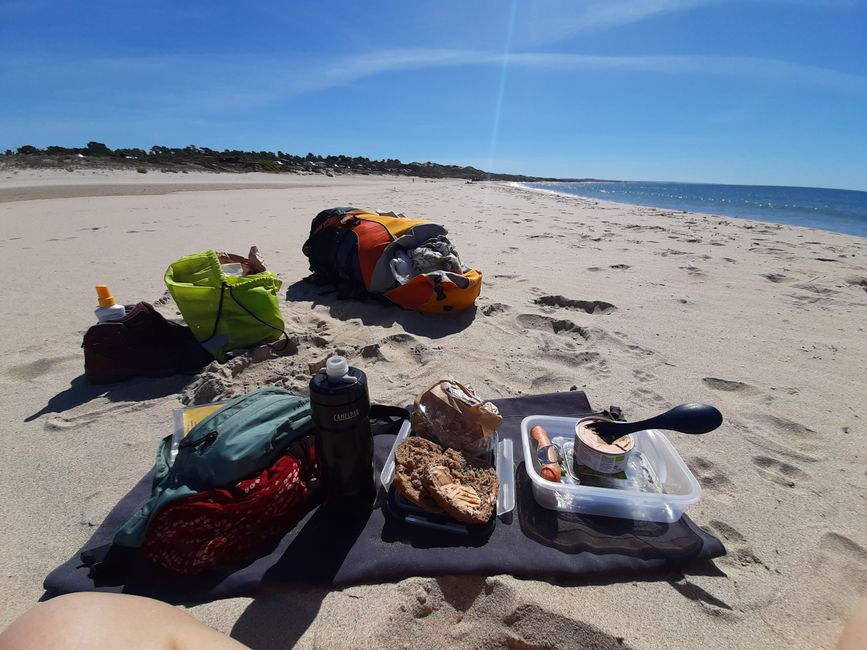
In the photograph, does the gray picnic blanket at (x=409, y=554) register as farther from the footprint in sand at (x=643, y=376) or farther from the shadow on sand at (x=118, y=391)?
the footprint in sand at (x=643, y=376)

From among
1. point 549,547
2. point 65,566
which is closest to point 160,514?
point 65,566

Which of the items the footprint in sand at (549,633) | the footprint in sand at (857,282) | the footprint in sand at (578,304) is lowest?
the footprint in sand at (549,633)

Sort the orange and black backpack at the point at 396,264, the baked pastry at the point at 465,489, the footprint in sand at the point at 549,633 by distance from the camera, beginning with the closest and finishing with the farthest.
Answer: the footprint in sand at the point at 549,633 < the baked pastry at the point at 465,489 < the orange and black backpack at the point at 396,264

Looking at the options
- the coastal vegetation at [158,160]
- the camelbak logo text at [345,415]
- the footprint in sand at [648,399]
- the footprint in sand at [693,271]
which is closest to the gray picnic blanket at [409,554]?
the camelbak logo text at [345,415]

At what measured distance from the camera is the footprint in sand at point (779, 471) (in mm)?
2133

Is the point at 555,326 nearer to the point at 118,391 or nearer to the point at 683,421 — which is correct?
the point at 683,421

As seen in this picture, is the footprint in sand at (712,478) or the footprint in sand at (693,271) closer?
the footprint in sand at (712,478)

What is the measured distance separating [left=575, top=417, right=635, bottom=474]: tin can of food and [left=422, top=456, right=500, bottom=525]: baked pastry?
45cm

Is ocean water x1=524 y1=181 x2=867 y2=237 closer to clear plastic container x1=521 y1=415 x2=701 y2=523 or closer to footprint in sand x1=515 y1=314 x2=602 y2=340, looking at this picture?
footprint in sand x1=515 y1=314 x2=602 y2=340

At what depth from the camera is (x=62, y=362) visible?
10.8 ft

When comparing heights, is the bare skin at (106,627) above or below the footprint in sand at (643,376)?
above

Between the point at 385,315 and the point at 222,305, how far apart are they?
60.3 inches

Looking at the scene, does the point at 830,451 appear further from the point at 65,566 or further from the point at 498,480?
the point at 65,566

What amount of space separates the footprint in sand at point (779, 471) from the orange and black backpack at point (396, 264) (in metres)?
2.59
